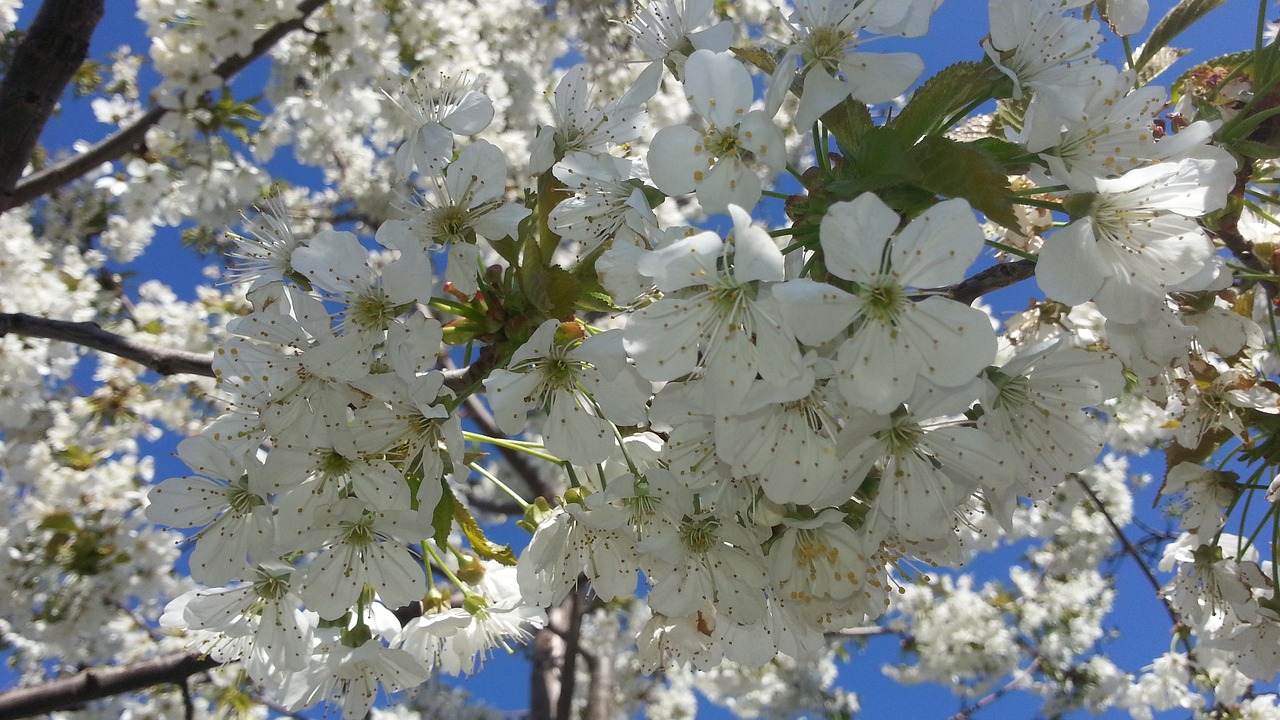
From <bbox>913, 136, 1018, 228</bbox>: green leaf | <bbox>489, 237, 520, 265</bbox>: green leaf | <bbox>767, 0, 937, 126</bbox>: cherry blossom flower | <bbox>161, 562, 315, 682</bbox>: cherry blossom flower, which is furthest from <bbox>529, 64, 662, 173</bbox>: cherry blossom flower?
<bbox>161, 562, 315, 682</bbox>: cherry blossom flower

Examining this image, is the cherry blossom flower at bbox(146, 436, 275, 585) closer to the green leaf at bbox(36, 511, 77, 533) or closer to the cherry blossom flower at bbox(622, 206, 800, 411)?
the cherry blossom flower at bbox(622, 206, 800, 411)

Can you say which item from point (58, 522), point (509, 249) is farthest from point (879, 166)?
point (58, 522)

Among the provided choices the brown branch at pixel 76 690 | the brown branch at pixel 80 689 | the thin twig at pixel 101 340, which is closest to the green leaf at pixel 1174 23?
the thin twig at pixel 101 340

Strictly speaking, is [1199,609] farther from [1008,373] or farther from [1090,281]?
[1090,281]

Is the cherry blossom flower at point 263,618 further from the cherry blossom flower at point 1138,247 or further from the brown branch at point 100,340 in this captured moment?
the cherry blossom flower at point 1138,247

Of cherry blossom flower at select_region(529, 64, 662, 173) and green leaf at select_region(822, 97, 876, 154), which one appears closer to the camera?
green leaf at select_region(822, 97, 876, 154)

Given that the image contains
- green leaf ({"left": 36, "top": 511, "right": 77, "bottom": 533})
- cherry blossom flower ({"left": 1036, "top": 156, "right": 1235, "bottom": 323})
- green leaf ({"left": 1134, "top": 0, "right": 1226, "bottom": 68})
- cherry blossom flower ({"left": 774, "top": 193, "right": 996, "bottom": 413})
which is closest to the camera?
cherry blossom flower ({"left": 774, "top": 193, "right": 996, "bottom": 413})

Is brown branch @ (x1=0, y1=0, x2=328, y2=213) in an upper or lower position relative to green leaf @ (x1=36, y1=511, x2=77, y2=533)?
upper

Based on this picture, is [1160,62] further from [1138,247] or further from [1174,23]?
[1138,247]
